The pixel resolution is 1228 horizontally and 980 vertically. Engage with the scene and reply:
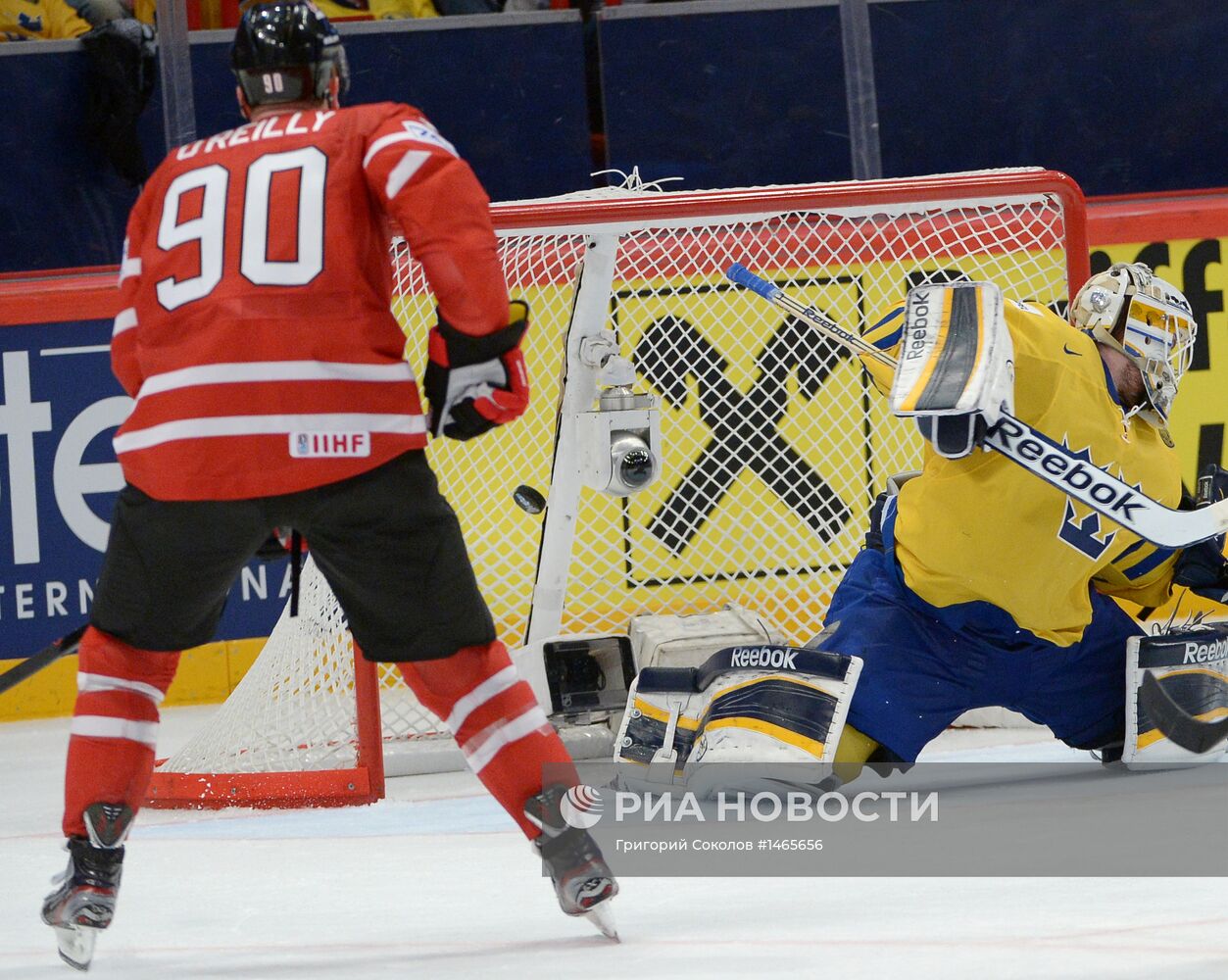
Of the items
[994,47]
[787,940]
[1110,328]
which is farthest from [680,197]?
[994,47]

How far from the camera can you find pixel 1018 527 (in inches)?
110

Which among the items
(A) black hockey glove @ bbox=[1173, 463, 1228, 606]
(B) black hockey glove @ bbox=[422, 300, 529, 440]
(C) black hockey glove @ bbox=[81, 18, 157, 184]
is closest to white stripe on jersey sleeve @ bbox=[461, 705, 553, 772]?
(B) black hockey glove @ bbox=[422, 300, 529, 440]

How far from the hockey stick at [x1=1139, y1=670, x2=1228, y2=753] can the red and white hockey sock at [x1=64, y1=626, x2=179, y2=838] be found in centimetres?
168

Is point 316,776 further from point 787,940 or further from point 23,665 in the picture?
point 787,940

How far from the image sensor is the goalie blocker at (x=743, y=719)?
2.79m

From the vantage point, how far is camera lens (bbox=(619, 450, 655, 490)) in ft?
10.8

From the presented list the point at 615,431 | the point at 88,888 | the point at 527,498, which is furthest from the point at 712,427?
the point at 88,888

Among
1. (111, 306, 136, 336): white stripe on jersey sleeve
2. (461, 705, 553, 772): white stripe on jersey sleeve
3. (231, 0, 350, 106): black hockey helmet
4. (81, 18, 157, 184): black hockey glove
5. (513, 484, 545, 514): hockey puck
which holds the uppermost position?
(81, 18, 157, 184): black hockey glove

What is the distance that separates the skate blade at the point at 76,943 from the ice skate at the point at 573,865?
21.3 inches

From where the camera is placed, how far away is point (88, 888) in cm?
210

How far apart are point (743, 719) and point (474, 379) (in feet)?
3.27

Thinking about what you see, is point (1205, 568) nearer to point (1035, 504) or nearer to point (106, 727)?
point (1035, 504)

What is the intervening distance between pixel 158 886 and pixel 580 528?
1.71 meters

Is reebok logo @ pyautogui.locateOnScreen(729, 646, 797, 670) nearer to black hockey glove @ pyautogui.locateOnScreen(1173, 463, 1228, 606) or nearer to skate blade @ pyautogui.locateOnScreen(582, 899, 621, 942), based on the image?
black hockey glove @ pyautogui.locateOnScreen(1173, 463, 1228, 606)
